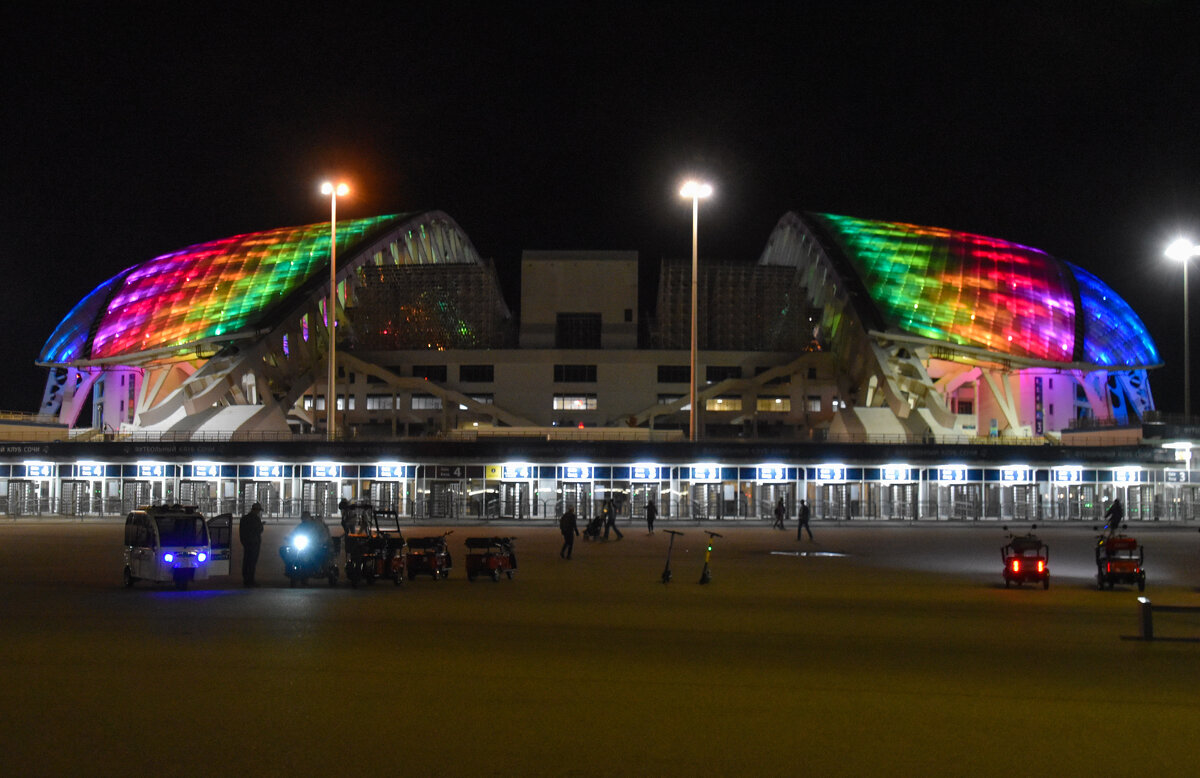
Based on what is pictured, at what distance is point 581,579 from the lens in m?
20.4

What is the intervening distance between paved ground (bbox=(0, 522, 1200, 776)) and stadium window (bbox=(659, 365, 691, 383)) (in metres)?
51.3

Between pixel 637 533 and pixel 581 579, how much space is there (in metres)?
17.9

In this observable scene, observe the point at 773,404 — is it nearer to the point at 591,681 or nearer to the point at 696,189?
the point at 696,189

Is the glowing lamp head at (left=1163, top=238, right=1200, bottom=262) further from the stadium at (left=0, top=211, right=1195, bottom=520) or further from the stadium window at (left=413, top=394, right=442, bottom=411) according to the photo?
the stadium window at (left=413, top=394, right=442, bottom=411)

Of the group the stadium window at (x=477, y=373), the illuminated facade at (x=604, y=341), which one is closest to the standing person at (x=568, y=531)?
the illuminated facade at (x=604, y=341)

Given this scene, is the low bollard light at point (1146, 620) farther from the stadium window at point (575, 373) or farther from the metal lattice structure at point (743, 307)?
the metal lattice structure at point (743, 307)

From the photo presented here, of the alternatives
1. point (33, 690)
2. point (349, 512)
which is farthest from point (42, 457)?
point (33, 690)

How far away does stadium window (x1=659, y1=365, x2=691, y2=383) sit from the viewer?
7006 centimetres

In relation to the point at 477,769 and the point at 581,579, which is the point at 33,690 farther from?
the point at 581,579

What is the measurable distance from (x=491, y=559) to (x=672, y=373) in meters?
50.8

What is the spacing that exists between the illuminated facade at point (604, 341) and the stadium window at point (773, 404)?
0.10m

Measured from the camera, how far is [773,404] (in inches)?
2778

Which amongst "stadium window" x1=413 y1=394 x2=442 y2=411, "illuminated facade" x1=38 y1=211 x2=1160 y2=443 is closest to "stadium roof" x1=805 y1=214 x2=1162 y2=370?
"illuminated facade" x1=38 y1=211 x2=1160 y2=443

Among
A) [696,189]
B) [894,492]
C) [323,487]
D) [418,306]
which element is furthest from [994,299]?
[323,487]
